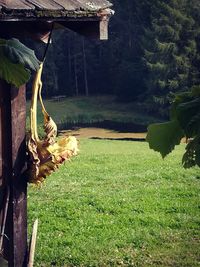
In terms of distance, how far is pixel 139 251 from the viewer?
22.2 feet

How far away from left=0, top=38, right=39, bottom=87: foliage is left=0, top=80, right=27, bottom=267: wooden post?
1.11m

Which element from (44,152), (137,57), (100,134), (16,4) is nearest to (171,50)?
(137,57)

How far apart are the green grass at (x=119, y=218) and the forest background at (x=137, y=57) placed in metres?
25.2

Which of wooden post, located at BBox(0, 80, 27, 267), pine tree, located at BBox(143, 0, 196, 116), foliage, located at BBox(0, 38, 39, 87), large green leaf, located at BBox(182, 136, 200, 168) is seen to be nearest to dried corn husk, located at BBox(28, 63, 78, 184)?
wooden post, located at BBox(0, 80, 27, 267)

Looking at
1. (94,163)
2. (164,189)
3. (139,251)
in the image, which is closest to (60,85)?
(94,163)

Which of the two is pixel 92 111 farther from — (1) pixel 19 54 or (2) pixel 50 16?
(1) pixel 19 54

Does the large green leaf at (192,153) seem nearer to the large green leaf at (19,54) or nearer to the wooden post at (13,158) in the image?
the large green leaf at (19,54)

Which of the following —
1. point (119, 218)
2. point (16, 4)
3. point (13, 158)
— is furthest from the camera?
point (119, 218)

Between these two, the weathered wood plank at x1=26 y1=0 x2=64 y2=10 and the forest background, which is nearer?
the weathered wood plank at x1=26 y1=0 x2=64 y2=10

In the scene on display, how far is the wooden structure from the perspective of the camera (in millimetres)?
3207

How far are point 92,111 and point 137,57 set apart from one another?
658cm

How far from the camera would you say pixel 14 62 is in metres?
2.06

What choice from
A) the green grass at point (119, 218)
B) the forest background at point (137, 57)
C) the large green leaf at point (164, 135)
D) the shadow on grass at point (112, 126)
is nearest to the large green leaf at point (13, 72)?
the large green leaf at point (164, 135)

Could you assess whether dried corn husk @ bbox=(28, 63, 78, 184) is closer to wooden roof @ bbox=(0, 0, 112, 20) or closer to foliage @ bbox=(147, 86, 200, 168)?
wooden roof @ bbox=(0, 0, 112, 20)
